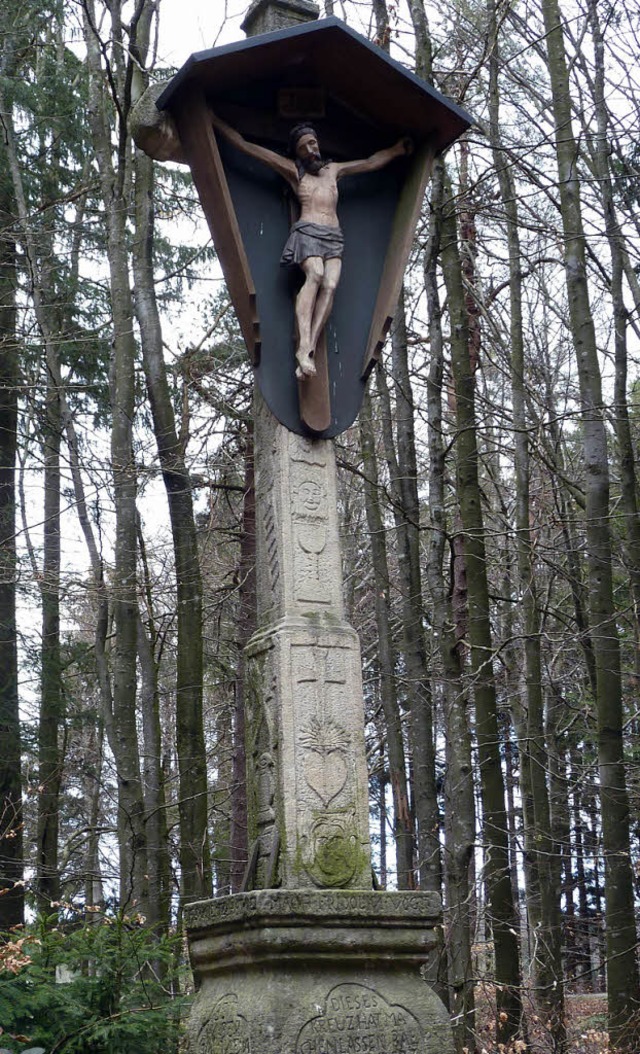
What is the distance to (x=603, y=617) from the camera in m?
9.73

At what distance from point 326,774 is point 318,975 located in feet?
2.66

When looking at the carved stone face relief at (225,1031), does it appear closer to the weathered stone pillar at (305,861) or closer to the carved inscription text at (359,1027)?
the weathered stone pillar at (305,861)

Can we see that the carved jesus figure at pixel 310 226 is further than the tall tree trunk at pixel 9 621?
No

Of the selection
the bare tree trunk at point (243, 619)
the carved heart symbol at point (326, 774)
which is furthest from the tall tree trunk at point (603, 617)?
the bare tree trunk at point (243, 619)

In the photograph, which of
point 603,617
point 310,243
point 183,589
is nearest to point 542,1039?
point 603,617

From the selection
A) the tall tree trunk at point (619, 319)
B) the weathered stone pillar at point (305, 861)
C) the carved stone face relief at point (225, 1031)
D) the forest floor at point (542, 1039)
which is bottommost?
the forest floor at point (542, 1039)

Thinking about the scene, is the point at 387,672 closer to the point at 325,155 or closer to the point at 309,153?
the point at 325,155

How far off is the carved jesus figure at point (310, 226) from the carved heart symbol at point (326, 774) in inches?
68.5

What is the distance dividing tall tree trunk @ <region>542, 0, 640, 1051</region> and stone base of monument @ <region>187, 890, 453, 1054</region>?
4.49 meters

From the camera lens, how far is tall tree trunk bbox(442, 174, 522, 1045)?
9.97 m

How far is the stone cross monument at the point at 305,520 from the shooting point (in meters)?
4.49

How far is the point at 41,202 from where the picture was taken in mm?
15070

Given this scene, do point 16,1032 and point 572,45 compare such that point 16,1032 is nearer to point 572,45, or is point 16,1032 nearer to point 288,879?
point 288,879

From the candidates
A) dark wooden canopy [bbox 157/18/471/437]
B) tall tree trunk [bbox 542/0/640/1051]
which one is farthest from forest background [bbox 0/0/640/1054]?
dark wooden canopy [bbox 157/18/471/437]
